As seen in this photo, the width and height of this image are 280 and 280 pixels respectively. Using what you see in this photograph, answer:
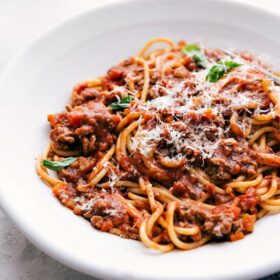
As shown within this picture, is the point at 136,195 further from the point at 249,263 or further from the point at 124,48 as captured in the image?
the point at 124,48

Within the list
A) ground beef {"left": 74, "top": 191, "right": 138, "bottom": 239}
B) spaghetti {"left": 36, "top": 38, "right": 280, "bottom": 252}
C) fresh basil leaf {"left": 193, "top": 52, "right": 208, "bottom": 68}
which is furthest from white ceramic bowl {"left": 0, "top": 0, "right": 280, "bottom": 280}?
fresh basil leaf {"left": 193, "top": 52, "right": 208, "bottom": 68}

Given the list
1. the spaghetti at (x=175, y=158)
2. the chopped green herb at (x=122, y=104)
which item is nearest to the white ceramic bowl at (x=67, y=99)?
the spaghetti at (x=175, y=158)

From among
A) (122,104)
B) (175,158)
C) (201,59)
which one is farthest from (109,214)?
(201,59)

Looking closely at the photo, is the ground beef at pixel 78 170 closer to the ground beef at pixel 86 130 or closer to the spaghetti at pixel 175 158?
the spaghetti at pixel 175 158

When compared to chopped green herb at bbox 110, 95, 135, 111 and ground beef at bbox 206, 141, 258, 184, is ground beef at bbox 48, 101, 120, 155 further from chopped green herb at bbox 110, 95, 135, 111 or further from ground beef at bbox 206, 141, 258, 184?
ground beef at bbox 206, 141, 258, 184

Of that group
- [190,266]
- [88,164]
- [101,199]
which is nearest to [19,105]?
[88,164]

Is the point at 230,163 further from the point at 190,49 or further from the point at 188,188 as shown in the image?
the point at 190,49
